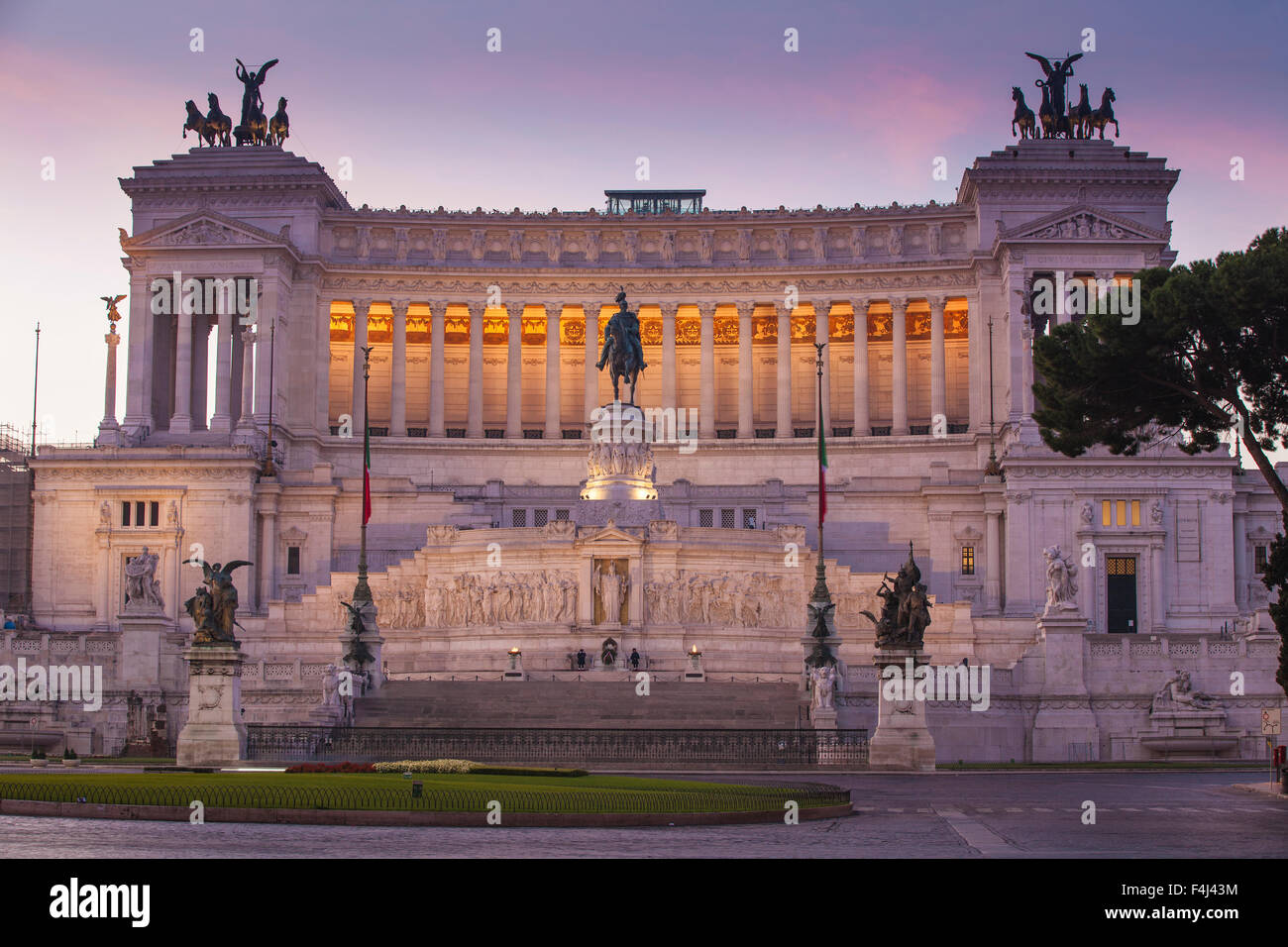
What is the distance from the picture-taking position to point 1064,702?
6381 cm

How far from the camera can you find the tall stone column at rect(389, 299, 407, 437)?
351ft

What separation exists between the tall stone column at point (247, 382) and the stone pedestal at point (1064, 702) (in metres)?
48.9

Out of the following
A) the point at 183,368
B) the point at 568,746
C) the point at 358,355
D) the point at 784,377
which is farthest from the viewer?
the point at 358,355

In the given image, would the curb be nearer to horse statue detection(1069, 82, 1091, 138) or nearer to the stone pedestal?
the stone pedestal

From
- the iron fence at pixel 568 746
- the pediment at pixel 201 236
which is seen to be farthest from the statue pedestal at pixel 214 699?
the pediment at pixel 201 236

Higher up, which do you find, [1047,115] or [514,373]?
[1047,115]

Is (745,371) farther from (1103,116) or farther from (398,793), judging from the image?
(398,793)

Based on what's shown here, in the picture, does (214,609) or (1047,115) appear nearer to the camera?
(214,609)

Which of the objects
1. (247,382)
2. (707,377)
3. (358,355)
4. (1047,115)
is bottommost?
(247,382)

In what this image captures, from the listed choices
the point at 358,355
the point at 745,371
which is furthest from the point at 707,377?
the point at 358,355

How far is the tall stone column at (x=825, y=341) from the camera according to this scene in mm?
106438

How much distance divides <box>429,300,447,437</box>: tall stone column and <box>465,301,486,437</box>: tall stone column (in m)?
1.76

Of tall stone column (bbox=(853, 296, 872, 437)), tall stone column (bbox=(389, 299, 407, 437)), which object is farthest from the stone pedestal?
tall stone column (bbox=(389, 299, 407, 437))

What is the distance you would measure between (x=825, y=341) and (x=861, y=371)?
3.16 metres
